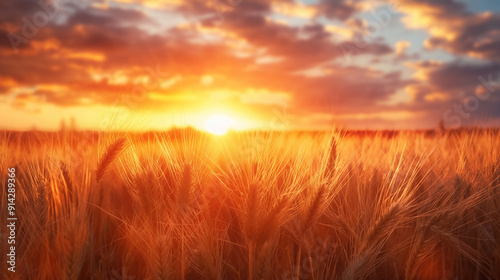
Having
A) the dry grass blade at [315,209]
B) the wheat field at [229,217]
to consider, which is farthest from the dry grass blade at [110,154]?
the dry grass blade at [315,209]

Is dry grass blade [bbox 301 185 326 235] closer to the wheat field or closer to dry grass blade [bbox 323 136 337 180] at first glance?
the wheat field

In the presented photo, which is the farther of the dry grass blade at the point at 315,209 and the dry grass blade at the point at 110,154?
the dry grass blade at the point at 110,154

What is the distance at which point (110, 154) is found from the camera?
2.30 metres

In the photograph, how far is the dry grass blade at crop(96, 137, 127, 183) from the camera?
7.53 ft

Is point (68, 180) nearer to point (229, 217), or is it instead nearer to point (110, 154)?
point (110, 154)

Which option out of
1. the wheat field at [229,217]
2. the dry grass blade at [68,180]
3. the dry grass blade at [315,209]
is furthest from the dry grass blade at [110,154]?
the dry grass blade at [315,209]

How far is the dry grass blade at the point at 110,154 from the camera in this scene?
7.53 feet

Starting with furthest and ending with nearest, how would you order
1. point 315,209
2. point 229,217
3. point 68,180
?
point 229,217 → point 68,180 → point 315,209

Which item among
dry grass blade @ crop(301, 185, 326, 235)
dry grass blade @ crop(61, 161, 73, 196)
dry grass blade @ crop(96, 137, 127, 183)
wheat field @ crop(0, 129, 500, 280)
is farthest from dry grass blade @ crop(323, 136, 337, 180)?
dry grass blade @ crop(61, 161, 73, 196)

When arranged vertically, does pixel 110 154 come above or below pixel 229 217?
above

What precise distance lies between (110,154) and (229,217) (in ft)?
2.84

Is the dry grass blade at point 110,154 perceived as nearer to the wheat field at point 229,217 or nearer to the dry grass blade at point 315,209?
the wheat field at point 229,217

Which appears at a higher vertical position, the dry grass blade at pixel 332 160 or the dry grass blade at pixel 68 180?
the dry grass blade at pixel 332 160

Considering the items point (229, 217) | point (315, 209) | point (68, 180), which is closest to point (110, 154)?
point (68, 180)
